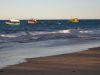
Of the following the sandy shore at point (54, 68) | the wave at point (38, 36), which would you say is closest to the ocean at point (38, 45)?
the wave at point (38, 36)

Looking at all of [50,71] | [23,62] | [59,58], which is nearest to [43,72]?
[50,71]

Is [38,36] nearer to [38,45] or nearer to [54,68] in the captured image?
[38,45]

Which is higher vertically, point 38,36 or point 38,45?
point 38,45

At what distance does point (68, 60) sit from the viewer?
52.6 ft

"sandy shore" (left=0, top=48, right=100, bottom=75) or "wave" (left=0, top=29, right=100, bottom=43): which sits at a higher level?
"sandy shore" (left=0, top=48, right=100, bottom=75)

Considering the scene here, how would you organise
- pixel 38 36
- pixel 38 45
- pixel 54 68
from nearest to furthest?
1. pixel 54 68
2. pixel 38 45
3. pixel 38 36

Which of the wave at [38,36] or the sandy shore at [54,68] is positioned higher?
the sandy shore at [54,68]

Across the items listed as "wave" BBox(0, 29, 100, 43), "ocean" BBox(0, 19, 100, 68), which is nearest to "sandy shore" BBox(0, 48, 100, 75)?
"ocean" BBox(0, 19, 100, 68)

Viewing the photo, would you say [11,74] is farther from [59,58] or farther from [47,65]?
[59,58]

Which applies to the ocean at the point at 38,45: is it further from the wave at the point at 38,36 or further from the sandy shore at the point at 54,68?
the sandy shore at the point at 54,68

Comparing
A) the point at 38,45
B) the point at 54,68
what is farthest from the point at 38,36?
the point at 54,68

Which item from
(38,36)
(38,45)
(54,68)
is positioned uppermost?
(54,68)

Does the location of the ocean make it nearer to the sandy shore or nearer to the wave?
the wave

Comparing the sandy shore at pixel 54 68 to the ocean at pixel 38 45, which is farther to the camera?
the ocean at pixel 38 45
